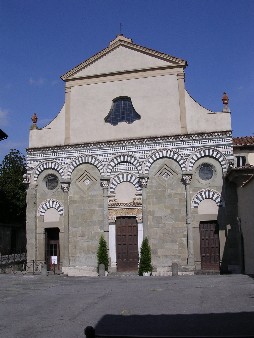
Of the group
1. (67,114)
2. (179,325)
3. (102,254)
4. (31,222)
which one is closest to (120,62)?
(67,114)

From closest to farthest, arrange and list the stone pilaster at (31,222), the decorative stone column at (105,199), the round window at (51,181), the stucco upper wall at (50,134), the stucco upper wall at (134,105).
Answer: the decorative stone column at (105,199) < the stucco upper wall at (134,105) < the stone pilaster at (31,222) < the round window at (51,181) < the stucco upper wall at (50,134)

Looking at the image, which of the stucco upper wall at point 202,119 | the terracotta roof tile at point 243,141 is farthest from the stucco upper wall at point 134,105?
the terracotta roof tile at point 243,141

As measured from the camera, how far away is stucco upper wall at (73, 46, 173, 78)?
25.8 m

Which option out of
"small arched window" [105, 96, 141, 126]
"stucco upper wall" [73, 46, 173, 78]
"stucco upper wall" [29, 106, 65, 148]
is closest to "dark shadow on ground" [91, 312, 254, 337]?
"small arched window" [105, 96, 141, 126]

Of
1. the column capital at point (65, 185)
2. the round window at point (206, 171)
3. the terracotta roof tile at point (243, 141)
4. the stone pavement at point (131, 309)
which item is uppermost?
the terracotta roof tile at point (243, 141)

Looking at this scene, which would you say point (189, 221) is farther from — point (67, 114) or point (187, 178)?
point (67, 114)

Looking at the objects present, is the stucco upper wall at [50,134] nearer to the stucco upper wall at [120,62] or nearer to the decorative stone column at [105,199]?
the stucco upper wall at [120,62]

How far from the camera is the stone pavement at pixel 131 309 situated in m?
9.27

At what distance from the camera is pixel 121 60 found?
1036 inches

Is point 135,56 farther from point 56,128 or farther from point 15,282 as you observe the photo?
point 15,282

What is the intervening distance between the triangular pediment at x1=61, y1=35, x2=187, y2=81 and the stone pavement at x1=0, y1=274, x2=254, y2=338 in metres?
13.7

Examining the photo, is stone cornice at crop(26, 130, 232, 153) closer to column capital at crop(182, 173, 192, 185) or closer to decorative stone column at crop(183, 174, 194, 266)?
column capital at crop(182, 173, 192, 185)

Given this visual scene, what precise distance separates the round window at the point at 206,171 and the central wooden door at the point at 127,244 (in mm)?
4649

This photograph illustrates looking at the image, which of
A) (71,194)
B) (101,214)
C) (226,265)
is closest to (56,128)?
(71,194)
